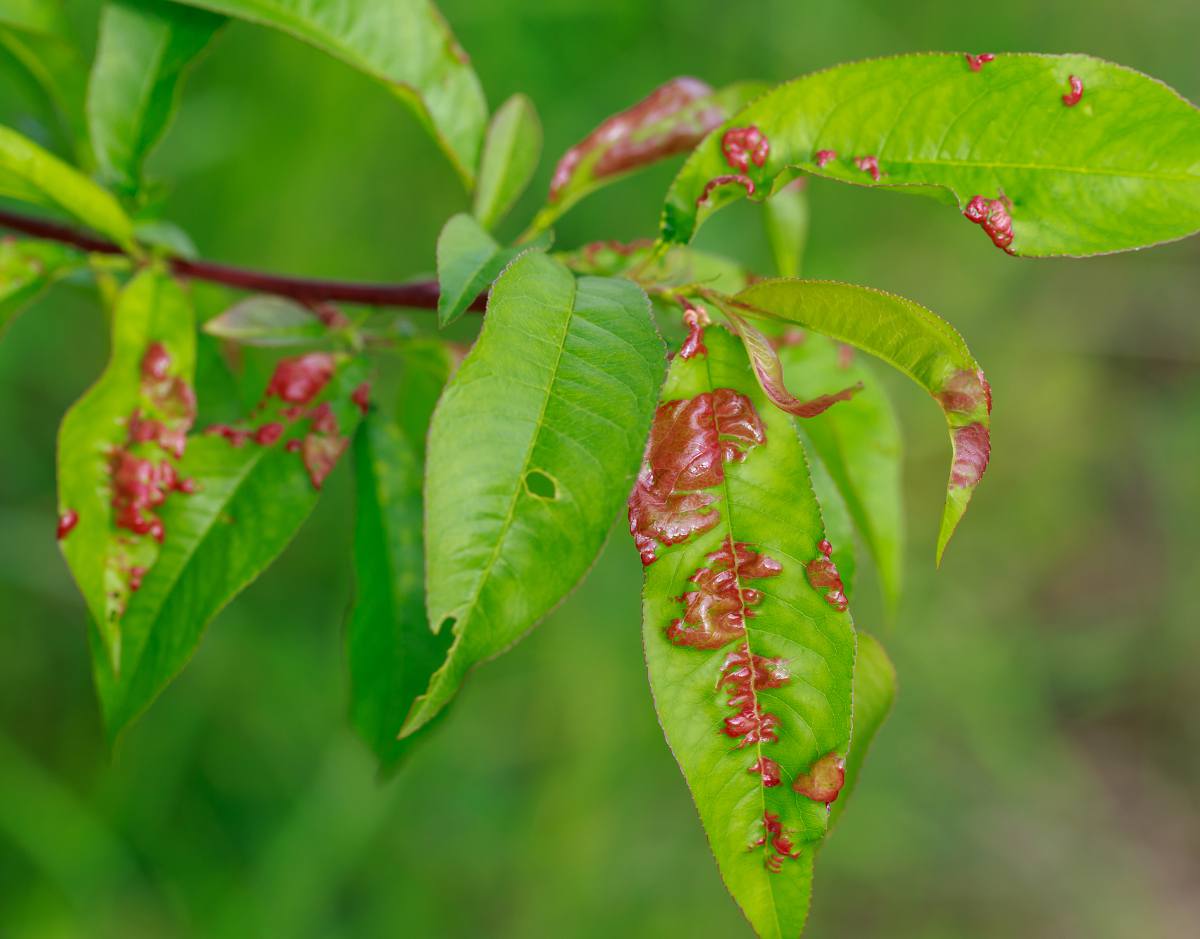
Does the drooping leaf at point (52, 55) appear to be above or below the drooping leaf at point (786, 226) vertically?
above

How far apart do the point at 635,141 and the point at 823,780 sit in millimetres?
555

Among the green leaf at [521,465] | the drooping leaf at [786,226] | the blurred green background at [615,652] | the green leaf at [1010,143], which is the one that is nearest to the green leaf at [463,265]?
the green leaf at [521,465]

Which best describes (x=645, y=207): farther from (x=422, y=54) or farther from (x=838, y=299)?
(x=838, y=299)

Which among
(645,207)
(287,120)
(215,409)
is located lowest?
(645,207)

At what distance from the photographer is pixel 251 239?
231 cm

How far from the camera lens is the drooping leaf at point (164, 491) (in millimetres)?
717

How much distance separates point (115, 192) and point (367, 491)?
1.09ft

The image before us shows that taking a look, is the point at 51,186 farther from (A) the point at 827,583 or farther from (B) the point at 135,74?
(A) the point at 827,583

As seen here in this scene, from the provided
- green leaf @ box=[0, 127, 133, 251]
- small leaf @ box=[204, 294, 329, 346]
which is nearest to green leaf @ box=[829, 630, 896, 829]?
small leaf @ box=[204, 294, 329, 346]

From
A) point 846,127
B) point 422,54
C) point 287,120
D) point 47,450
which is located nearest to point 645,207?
point 287,120

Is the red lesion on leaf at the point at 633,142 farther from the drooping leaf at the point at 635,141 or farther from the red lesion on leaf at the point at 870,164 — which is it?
the red lesion on leaf at the point at 870,164

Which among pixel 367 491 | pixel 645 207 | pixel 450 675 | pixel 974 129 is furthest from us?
pixel 645 207

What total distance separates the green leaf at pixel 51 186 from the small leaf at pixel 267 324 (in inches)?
4.5

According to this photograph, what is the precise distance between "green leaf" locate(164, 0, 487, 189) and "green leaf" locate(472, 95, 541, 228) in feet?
0.06
